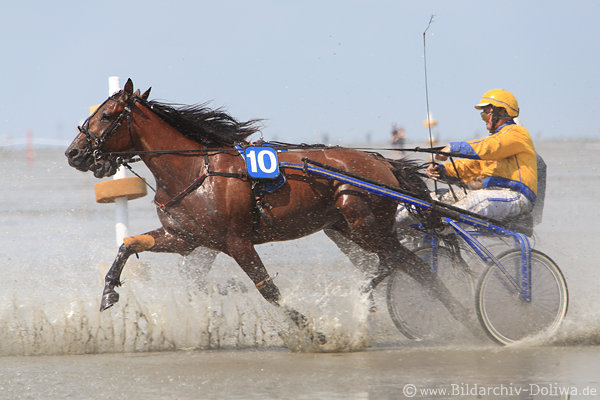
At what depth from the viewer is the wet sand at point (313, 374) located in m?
4.99

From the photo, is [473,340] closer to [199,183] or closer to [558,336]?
[558,336]

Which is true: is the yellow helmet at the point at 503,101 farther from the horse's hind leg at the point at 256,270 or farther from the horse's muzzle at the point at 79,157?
the horse's muzzle at the point at 79,157

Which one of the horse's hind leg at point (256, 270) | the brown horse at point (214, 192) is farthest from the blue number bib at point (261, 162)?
the horse's hind leg at point (256, 270)

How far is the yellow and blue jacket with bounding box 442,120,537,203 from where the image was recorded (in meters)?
6.55

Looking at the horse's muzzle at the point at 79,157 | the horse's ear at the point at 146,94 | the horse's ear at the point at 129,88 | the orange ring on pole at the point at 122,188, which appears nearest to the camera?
the horse's muzzle at the point at 79,157

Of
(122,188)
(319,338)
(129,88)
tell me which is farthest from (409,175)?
(122,188)

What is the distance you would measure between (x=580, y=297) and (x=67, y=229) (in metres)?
7.93

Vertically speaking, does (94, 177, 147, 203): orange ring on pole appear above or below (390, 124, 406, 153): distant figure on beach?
below

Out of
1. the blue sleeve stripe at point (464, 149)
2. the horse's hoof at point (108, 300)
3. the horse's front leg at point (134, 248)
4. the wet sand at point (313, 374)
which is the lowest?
the wet sand at point (313, 374)

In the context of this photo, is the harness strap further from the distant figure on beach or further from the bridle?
the distant figure on beach

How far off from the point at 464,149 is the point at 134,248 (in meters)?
2.63

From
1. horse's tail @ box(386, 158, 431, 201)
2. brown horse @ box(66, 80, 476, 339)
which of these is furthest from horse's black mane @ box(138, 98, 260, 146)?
horse's tail @ box(386, 158, 431, 201)

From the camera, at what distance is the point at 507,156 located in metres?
6.62

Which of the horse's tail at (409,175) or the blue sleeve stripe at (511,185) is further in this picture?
the horse's tail at (409,175)
